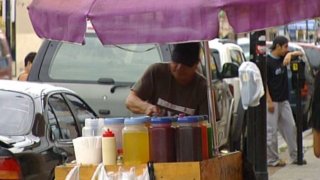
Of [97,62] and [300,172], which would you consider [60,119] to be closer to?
[97,62]

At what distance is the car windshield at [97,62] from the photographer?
400 inches

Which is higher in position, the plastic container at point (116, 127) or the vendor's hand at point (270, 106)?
the plastic container at point (116, 127)

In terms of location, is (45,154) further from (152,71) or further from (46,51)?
(46,51)

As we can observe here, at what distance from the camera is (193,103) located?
6.03m

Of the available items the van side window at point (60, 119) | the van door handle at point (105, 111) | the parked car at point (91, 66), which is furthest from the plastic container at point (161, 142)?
the parked car at point (91, 66)

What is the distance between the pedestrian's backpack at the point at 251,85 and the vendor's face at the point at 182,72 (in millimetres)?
5055

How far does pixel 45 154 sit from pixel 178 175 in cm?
244

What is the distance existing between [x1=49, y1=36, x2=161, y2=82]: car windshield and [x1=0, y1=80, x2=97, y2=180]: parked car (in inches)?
79.0

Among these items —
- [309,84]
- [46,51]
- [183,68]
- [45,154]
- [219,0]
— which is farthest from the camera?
[309,84]

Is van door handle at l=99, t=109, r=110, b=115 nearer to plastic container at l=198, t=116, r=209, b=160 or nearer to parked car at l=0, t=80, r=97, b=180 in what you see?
parked car at l=0, t=80, r=97, b=180

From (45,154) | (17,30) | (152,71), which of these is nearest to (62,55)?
(45,154)

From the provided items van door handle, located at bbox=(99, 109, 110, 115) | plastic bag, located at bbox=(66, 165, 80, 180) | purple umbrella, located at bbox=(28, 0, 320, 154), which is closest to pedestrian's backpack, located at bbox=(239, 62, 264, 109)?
van door handle, located at bbox=(99, 109, 110, 115)

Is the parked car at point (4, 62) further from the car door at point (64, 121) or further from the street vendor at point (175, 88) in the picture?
the street vendor at point (175, 88)

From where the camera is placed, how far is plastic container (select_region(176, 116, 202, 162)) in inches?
Answer: 187
